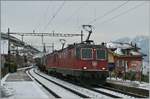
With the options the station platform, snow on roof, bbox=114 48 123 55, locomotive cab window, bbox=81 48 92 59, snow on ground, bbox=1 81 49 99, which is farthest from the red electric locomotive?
snow on roof, bbox=114 48 123 55

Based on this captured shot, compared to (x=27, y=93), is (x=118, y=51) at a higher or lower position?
higher

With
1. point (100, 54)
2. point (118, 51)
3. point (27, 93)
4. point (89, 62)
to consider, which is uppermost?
point (118, 51)

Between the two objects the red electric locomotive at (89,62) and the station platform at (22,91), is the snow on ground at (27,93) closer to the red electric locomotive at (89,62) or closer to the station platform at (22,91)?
the station platform at (22,91)

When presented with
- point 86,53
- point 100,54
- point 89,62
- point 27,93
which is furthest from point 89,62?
point 27,93

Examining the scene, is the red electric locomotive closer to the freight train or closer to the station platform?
the freight train

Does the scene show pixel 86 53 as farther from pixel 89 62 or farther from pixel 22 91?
pixel 22 91

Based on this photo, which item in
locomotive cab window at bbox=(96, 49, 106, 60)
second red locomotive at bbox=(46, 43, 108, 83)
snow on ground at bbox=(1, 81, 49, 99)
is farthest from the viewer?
locomotive cab window at bbox=(96, 49, 106, 60)

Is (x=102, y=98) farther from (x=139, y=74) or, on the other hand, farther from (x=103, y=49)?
(x=139, y=74)

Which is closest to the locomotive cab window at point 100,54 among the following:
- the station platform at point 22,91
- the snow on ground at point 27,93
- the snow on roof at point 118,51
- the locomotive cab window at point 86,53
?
the locomotive cab window at point 86,53

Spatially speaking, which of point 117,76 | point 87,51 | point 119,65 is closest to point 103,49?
point 87,51

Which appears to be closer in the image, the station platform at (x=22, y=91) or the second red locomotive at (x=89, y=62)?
the station platform at (x=22, y=91)

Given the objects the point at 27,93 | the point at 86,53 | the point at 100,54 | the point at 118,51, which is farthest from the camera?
the point at 118,51

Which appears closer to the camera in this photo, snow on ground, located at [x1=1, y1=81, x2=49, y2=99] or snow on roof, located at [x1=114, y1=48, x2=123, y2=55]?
snow on ground, located at [x1=1, y1=81, x2=49, y2=99]

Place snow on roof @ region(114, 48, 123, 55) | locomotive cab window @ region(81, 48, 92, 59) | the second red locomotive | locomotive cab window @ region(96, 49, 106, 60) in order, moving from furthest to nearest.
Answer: snow on roof @ region(114, 48, 123, 55) < locomotive cab window @ region(96, 49, 106, 60) < locomotive cab window @ region(81, 48, 92, 59) < the second red locomotive
